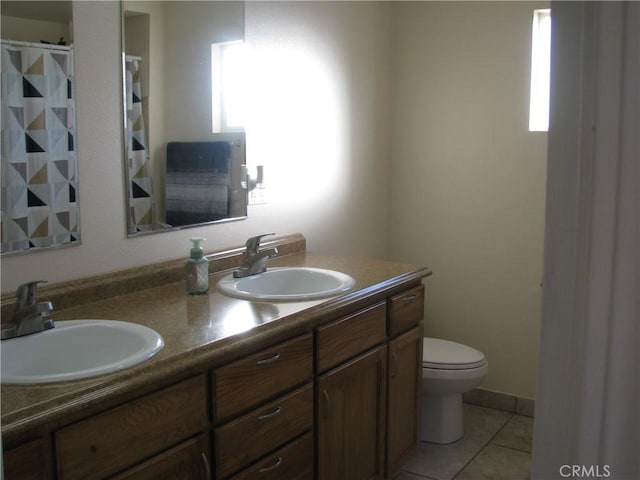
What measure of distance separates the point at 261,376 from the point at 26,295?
0.63 meters

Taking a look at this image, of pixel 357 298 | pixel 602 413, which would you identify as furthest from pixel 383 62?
pixel 602 413

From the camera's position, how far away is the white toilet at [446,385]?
284 cm

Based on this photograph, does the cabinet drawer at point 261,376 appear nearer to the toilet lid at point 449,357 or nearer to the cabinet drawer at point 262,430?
the cabinet drawer at point 262,430

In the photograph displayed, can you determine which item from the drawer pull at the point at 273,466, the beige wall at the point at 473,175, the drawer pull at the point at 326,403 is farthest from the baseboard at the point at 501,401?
the drawer pull at the point at 273,466

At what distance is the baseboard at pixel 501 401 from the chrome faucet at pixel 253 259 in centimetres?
165

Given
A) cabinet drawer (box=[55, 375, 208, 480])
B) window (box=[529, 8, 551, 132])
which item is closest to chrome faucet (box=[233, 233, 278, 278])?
cabinet drawer (box=[55, 375, 208, 480])

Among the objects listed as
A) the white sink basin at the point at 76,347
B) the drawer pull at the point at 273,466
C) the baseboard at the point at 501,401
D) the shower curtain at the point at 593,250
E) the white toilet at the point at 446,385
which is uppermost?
the shower curtain at the point at 593,250

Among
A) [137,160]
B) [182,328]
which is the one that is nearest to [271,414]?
[182,328]

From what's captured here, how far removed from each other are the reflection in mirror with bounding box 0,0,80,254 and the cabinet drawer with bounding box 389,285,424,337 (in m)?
1.12

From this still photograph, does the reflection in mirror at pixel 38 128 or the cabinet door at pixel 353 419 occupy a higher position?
the reflection in mirror at pixel 38 128

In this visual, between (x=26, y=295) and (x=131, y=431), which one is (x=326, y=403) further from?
(x=26, y=295)

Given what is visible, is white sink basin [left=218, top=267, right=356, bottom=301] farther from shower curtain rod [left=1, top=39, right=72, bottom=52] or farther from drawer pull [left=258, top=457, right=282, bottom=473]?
shower curtain rod [left=1, top=39, right=72, bottom=52]

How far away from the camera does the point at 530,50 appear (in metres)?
3.05

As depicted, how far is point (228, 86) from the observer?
7.93 ft
